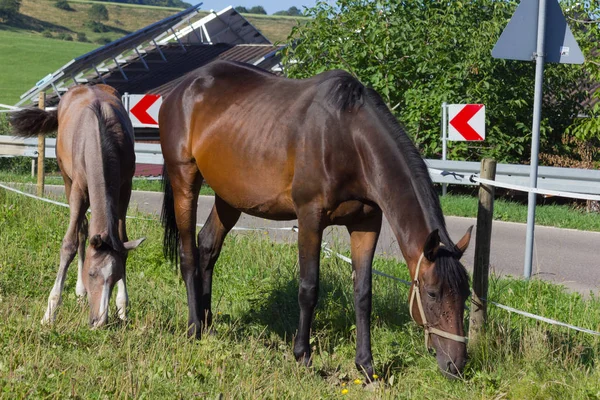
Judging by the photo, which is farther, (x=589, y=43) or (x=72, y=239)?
(x=589, y=43)

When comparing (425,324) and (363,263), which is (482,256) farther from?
(425,324)

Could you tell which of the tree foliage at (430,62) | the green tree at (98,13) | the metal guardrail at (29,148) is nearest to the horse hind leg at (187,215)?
the metal guardrail at (29,148)

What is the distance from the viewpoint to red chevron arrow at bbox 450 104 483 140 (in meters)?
14.0

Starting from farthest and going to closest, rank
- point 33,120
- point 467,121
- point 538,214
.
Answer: point 467,121 → point 538,214 → point 33,120

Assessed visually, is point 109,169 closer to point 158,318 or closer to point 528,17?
point 158,318

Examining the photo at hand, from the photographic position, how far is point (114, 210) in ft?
21.7

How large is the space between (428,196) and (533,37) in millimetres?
3115

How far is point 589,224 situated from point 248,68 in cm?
719

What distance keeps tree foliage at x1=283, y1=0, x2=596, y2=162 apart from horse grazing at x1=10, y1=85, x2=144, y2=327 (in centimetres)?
839

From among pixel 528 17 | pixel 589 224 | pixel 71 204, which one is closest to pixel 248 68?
pixel 71 204

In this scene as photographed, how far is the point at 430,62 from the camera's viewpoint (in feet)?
52.5

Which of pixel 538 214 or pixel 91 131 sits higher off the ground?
pixel 91 131

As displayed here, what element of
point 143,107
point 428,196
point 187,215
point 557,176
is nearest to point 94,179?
point 187,215

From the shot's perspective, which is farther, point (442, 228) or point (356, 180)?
point (356, 180)
